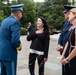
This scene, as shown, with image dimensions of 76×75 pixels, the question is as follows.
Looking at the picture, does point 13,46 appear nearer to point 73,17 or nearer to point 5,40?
point 5,40

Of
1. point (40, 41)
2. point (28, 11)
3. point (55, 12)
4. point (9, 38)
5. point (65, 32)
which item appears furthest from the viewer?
point (28, 11)

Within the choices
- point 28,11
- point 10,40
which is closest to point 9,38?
point 10,40

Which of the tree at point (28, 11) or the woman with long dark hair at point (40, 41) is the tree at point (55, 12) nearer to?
the tree at point (28, 11)

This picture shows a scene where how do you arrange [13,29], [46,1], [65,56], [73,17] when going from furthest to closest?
[46,1]
[13,29]
[65,56]
[73,17]

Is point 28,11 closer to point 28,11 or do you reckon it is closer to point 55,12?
point 28,11

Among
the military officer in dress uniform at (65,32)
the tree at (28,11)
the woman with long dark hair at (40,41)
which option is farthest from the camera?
the tree at (28,11)

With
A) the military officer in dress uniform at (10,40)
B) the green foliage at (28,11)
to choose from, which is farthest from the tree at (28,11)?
the military officer in dress uniform at (10,40)

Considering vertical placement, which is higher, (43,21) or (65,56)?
(43,21)

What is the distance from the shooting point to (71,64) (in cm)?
340

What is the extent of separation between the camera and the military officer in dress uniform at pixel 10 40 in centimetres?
396

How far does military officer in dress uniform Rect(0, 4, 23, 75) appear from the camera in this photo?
3.96 metres

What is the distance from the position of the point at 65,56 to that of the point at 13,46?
1127 millimetres

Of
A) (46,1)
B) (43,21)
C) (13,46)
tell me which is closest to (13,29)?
(13,46)

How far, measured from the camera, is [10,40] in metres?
4.08
